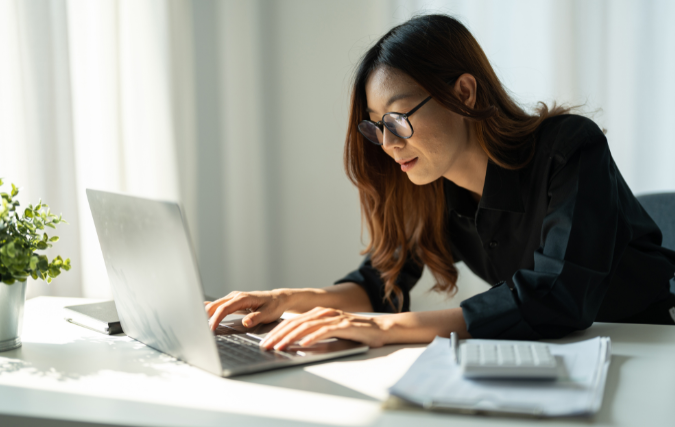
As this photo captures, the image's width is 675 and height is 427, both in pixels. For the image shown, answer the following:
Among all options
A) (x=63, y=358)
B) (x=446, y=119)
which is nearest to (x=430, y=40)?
(x=446, y=119)

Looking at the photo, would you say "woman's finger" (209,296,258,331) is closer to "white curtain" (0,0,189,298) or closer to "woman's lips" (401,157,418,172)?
"woman's lips" (401,157,418,172)

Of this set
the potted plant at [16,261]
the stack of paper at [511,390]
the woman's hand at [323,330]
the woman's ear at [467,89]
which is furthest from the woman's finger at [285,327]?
the woman's ear at [467,89]

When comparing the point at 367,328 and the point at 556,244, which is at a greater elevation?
the point at 556,244

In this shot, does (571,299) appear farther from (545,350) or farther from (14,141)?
(14,141)

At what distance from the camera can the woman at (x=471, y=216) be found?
38.2 inches

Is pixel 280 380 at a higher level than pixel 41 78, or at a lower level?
lower

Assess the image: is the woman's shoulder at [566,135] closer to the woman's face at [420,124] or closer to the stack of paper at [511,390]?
the woman's face at [420,124]

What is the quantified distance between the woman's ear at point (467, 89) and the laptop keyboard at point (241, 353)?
2.35 ft

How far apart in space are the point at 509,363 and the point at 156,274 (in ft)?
1.56

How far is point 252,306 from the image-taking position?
1.14 meters

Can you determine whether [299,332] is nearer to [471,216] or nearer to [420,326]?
[420,326]

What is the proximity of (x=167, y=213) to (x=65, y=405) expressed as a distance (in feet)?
0.83

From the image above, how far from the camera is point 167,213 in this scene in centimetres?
73

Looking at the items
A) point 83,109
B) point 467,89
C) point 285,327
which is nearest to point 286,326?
point 285,327
